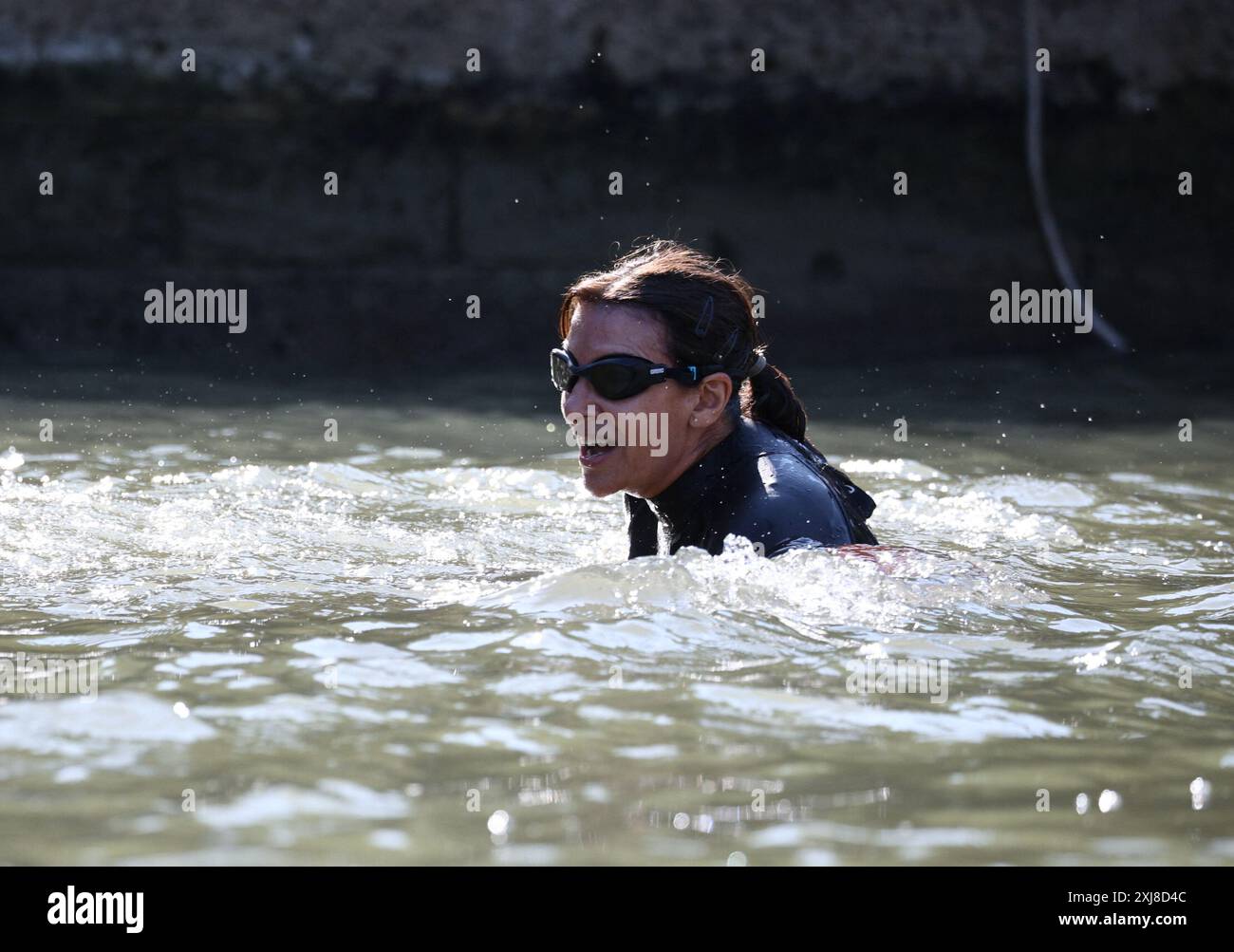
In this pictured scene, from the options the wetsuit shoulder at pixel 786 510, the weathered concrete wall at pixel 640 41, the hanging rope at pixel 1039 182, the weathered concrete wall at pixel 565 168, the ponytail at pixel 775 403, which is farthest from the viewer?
the hanging rope at pixel 1039 182

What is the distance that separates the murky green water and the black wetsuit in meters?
0.11

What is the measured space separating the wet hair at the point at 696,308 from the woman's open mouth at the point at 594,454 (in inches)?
11.3

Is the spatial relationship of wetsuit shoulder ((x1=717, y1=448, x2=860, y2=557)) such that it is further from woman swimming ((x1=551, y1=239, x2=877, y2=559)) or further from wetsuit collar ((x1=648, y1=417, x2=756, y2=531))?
wetsuit collar ((x1=648, y1=417, x2=756, y2=531))

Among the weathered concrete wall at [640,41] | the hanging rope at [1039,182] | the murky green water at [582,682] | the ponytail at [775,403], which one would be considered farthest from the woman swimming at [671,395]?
the hanging rope at [1039,182]

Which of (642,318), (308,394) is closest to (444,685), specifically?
(642,318)

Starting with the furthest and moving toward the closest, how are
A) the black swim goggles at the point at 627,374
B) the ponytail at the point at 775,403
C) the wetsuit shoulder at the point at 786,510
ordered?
the ponytail at the point at 775,403, the black swim goggles at the point at 627,374, the wetsuit shoulder at the point at 786,510

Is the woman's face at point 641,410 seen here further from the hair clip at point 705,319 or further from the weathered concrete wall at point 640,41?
the weathered concrete wall at point 640,41

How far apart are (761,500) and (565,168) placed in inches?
252

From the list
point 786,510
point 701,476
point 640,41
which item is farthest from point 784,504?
point 640,41

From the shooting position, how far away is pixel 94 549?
4812 mm

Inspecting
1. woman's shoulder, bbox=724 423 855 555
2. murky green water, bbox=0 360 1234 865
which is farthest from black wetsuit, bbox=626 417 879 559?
murky green water, bbox=0 360 1234 865

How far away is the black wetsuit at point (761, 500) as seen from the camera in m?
3.80
